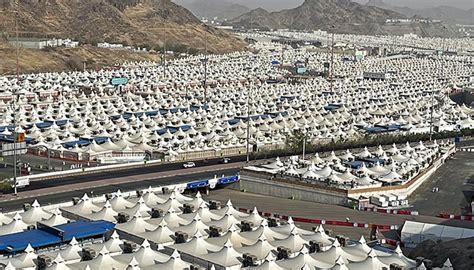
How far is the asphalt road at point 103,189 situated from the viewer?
40281 mm

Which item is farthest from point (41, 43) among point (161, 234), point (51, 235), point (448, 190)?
point (161, 234)

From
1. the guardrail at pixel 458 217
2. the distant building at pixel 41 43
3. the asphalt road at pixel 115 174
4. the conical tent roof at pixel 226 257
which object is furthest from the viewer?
the distant building at pixel 41 43

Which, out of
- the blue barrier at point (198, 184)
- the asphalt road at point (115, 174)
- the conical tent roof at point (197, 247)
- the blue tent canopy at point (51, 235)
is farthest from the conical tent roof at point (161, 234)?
the asphalt road at point (115, 174)

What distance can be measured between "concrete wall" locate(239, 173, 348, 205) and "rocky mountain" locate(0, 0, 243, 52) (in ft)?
386

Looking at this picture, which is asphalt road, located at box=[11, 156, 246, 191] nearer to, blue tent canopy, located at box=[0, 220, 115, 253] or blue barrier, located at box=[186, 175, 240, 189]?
blue barrier, located at box=[186, 175, 240, 189]

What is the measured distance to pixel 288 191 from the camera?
4584 cm

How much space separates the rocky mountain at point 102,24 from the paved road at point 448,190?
117835mm

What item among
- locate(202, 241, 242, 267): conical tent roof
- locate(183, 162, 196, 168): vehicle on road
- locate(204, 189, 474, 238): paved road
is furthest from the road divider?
locate(183, 162, 196, 168): vehicle on road

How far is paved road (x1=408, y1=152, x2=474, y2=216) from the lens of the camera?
4394 centimetres

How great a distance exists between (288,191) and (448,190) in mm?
10727

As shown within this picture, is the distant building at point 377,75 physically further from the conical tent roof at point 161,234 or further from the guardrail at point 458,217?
the conical tent roof at point 161,234

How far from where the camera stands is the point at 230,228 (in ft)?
107

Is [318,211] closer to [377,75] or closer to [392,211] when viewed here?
[392,211]

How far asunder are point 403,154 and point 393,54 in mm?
136795
